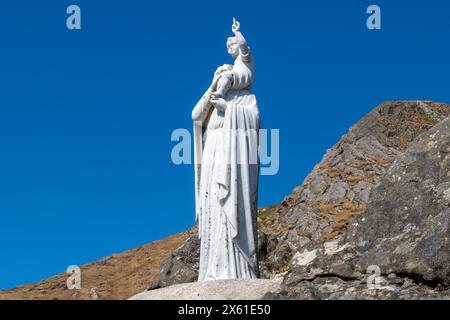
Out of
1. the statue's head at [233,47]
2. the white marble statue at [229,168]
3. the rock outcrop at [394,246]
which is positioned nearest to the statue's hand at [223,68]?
the white marble statue at [229,168]

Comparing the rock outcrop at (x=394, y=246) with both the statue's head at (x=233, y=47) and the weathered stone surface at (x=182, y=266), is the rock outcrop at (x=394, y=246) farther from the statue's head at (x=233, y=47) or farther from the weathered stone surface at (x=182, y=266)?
the weathered stone surface at (x=182, y=266)

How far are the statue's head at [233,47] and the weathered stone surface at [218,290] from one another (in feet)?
17.0

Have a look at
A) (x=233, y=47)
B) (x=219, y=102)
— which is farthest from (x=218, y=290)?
(x=233, y=47)

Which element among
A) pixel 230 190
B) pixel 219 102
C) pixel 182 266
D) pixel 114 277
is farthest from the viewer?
pixel 114 277

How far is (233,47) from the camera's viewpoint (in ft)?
49.8

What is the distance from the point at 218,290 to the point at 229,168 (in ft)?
10.7

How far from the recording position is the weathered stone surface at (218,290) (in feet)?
35.9

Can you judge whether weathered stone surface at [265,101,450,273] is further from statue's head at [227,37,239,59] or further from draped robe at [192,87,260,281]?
draped robe at [192,87,260,281]

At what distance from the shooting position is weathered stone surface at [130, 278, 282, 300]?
10953 millimetres

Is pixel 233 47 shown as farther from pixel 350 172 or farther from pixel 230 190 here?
pixel 350 172

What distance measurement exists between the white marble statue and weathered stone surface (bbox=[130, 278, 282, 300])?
1.92 meters
